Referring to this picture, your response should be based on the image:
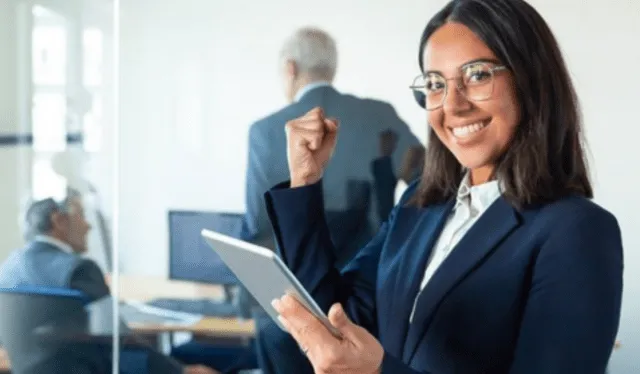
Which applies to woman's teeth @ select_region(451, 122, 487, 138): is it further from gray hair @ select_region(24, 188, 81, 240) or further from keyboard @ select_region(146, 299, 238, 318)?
gray hair @ select_region(24, 188, 81, 240)

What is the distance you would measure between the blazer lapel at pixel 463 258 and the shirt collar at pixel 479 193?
0.04 m

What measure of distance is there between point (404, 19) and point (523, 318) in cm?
134

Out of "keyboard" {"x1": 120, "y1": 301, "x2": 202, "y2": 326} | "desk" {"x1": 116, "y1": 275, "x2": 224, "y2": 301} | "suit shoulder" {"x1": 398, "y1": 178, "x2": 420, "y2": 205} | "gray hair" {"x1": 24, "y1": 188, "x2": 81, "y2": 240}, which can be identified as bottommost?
"keyboard" {"x1": 120, "y1": 301, "x2": 202, "y2": 326}

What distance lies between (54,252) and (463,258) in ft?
6.50

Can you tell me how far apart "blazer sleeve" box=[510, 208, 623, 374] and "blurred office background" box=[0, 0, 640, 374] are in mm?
1152

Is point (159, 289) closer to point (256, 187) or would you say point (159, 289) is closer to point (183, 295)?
point (183, 295)

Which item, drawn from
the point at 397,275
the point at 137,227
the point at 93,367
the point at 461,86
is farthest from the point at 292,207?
the point at 93,367

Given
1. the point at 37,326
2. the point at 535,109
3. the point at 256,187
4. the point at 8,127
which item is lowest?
the point at 37,326

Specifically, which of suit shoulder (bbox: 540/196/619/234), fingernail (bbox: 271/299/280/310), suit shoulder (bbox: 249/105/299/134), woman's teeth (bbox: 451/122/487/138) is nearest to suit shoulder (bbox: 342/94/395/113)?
suit shoulder (bbox: 249/105/299/134)

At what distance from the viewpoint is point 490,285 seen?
119 cm

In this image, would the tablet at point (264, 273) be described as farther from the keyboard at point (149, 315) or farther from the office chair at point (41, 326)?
the office chair at point (41, 326)

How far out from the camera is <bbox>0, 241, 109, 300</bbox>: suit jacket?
2824mm

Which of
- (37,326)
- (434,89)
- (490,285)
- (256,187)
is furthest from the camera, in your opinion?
(37,326)

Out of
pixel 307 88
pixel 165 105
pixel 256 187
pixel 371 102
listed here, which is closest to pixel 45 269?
pixel 165 105
